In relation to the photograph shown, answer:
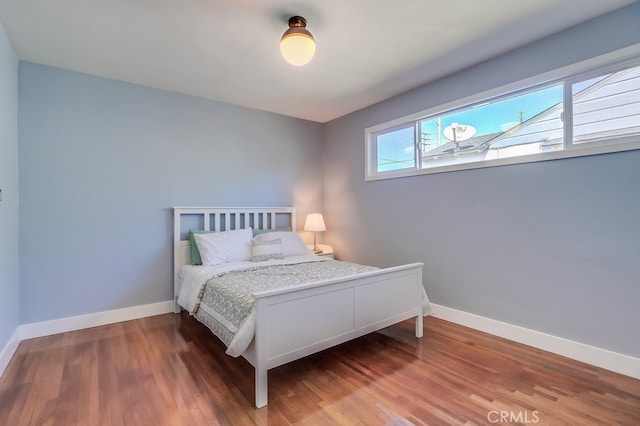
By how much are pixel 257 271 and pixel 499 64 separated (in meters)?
2.93

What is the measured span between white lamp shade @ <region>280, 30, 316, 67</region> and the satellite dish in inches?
71.0

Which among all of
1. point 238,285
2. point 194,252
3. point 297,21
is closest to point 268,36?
point 297,21

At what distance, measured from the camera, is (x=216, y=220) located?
3.72 metres

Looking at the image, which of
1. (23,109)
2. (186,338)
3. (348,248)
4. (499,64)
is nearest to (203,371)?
(186,338)

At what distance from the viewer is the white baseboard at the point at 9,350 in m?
2.17

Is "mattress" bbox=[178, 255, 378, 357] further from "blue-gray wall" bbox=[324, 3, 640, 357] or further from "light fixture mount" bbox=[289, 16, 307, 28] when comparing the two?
"light fixture mount" bbox=[289, 16, 307, 28]

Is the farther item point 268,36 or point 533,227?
point 533,227

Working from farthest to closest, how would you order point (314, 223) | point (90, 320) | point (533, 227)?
point (314, 223) < point (90, 320) < point (533, 227)

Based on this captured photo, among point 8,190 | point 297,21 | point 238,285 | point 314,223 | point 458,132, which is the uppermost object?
point 297,21

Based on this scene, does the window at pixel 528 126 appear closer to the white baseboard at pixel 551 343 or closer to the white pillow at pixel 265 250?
the white baseboard at pixel 551 343

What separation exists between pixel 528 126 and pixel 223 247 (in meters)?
3.14

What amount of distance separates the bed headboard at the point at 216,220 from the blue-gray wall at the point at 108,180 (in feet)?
0.41

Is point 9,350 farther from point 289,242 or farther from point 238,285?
point 289,242

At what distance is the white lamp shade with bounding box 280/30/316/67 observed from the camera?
2086 millimetres
